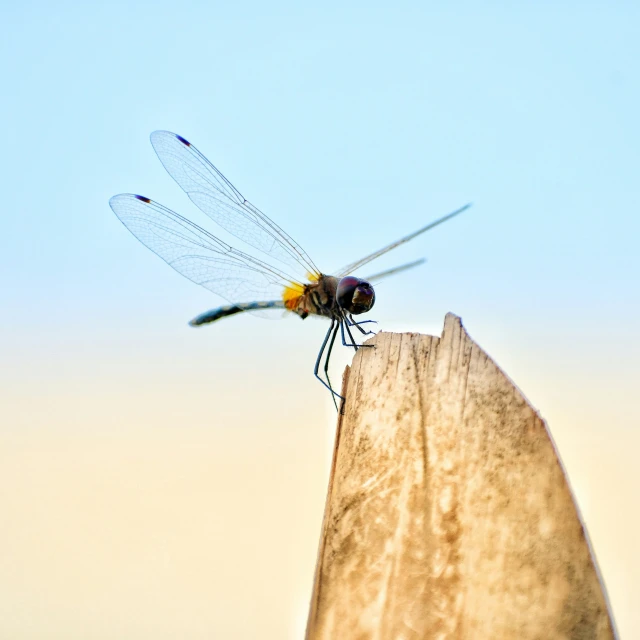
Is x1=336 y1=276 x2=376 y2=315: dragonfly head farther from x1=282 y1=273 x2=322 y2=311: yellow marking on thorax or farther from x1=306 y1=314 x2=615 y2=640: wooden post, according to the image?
x1=306 y1=314 x2=615 y2=640: wooden post

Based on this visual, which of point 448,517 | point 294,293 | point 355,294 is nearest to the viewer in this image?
point 448,517

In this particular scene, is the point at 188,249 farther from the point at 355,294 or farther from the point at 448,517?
the point at 448,517

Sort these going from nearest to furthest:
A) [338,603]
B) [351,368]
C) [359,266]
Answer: [338,603] → [351,368] → [359,266]

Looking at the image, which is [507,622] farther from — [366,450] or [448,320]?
[448,320]

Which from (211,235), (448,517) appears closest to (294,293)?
(211,235)

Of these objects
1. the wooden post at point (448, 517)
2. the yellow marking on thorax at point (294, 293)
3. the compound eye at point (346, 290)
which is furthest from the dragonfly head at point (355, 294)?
the wooden post at point (448, 517)

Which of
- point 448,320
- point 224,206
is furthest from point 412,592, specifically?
point 224,206
